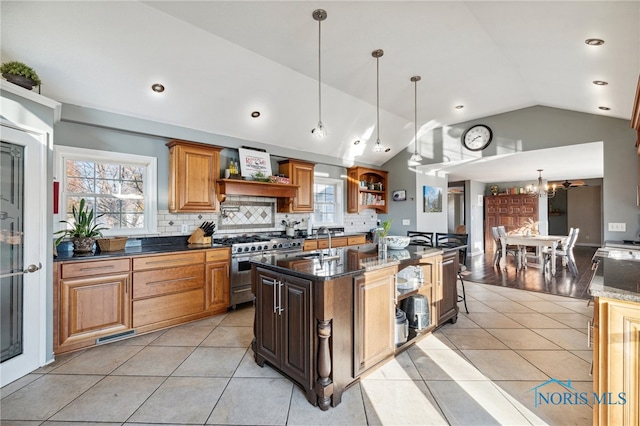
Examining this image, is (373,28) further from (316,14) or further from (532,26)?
(532,26)

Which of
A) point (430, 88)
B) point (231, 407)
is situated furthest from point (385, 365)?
point (430, 88)

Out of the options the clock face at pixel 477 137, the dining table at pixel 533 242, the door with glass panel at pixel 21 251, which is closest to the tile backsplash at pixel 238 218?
the door with glass panel at pixel 21 251

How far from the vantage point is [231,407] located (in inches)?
73.9

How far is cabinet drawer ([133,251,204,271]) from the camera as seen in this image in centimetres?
296

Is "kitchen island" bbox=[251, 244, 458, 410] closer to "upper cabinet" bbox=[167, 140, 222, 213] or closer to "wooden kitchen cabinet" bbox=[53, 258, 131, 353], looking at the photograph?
"wooden kitchen cabinet" bbox=[53, 258, 131, 353]

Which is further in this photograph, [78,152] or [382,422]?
[78,152]

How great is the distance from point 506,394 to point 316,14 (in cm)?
335

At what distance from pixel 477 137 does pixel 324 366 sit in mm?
5108

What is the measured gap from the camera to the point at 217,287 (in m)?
3.54

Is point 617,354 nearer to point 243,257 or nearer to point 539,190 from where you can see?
point 243,257

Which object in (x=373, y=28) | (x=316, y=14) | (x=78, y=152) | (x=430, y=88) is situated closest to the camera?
(x=316, y=14)

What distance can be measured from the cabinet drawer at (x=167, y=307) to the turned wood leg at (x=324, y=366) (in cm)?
208

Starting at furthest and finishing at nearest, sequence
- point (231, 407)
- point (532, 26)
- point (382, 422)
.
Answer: point (532, 26) < point (231, 407) < point (382, 422)

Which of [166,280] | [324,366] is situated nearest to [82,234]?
[166,280]
